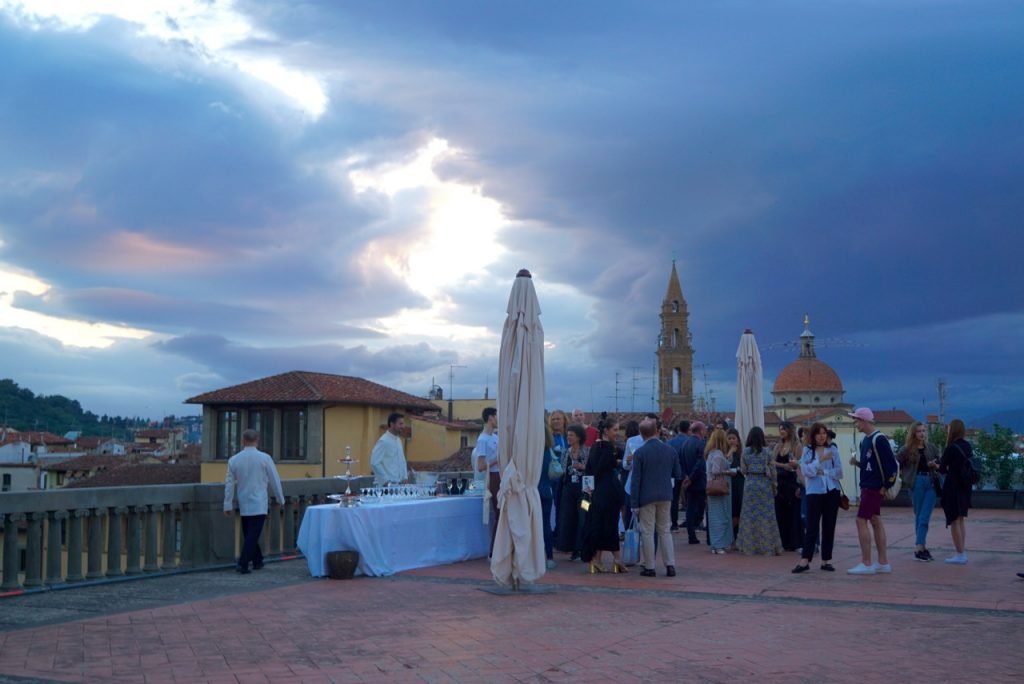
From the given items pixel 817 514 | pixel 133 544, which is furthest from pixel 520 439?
pixel 133 544

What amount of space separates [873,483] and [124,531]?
8.52m

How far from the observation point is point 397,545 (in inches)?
447

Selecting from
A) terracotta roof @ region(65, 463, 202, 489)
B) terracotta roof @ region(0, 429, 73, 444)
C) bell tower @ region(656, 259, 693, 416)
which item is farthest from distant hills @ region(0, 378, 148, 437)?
bell tower @ region(656, 259, 693, 416)

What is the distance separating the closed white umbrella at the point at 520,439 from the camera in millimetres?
9945

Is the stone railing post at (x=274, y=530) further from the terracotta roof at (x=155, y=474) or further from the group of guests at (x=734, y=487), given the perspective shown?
the terracotta roof at (x=155, y=474)

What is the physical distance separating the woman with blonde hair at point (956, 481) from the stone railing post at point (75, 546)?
9.86 meters

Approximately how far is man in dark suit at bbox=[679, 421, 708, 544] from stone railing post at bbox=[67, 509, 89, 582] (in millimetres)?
8049

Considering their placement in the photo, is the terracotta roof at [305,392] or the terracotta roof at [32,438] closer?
the terracotta roof at [305,392]

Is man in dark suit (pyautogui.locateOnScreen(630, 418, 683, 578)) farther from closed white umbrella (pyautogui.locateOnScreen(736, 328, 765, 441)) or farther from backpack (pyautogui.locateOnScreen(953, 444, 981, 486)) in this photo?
closed white umbrella (pyautogui.locateOnScreen(736, 328, 765, 441))

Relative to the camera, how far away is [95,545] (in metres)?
10.3

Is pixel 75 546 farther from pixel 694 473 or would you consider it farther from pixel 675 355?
pixel 675 355

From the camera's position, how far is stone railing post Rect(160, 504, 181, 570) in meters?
11.4

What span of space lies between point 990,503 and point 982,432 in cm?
172

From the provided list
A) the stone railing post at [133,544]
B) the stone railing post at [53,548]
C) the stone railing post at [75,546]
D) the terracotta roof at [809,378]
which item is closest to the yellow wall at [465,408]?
the terracotta roof at [809,378]
